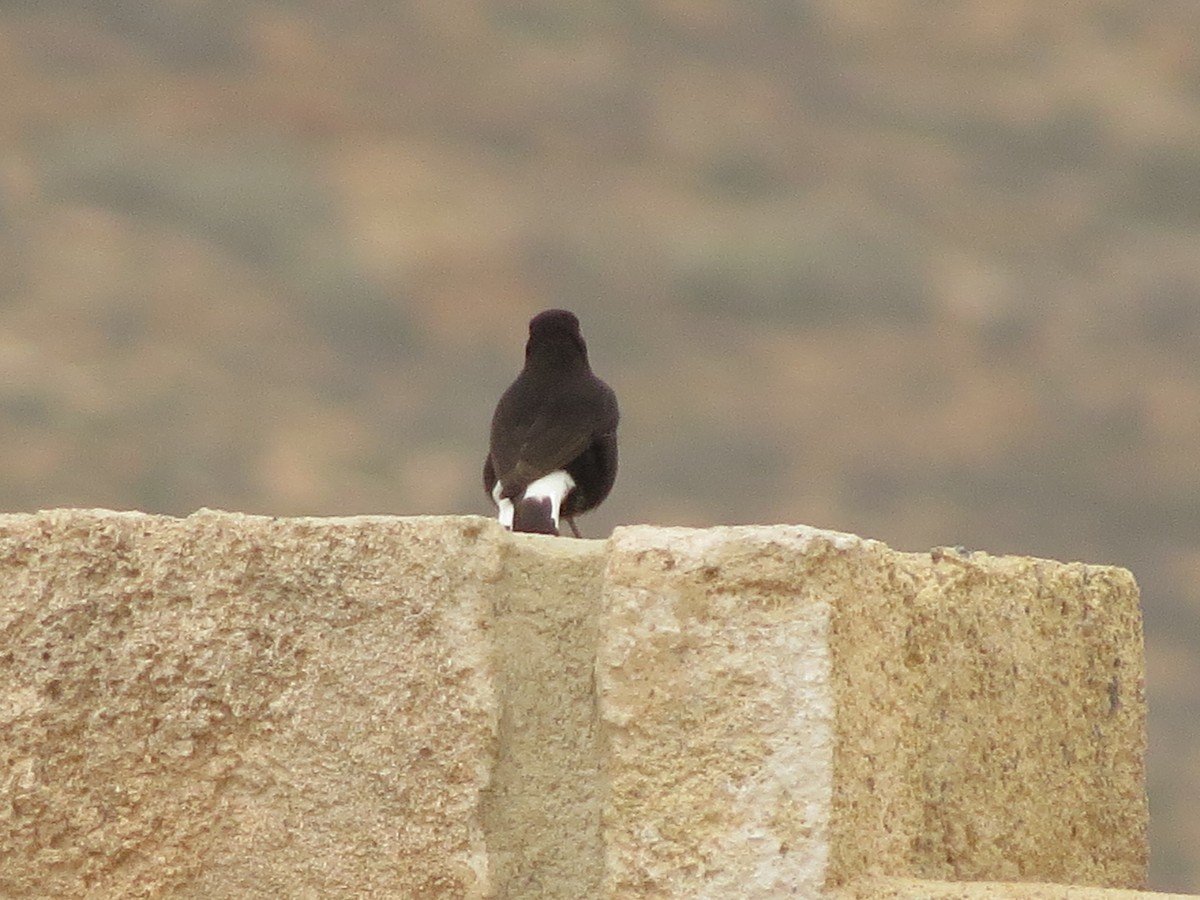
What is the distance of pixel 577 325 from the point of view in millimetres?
5574

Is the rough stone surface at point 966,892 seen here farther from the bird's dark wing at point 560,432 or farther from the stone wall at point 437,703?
the bird's dark wing at point 560,432

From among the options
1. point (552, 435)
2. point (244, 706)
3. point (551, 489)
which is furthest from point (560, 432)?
point (244, 706)

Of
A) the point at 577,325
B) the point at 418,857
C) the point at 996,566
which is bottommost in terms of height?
the point at 418,857

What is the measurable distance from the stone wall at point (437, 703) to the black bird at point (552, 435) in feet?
5.48

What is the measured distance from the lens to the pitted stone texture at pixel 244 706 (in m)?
3.28

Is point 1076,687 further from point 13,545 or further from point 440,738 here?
point 13,545

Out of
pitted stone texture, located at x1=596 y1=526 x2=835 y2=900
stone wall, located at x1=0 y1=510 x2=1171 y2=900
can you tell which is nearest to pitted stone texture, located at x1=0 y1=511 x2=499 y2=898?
stone wall, located at x1=0 y1=510 x2=1171 y2=900

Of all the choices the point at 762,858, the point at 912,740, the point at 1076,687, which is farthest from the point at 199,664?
the point at 1076,687

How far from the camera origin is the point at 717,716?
3.18 m

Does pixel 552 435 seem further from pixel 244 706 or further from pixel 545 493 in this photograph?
pixel 244 706

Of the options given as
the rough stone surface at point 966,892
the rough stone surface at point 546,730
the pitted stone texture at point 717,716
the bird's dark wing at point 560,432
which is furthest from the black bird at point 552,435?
the rough stone surface at point 966,892

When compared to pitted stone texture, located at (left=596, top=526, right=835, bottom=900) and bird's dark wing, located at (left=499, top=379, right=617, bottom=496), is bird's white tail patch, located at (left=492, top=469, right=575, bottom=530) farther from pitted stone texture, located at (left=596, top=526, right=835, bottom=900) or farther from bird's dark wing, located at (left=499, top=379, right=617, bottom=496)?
pitted stone texture, located at (left=596, top=526, right=835, bottom=900)

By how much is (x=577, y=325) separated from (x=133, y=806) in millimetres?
2501

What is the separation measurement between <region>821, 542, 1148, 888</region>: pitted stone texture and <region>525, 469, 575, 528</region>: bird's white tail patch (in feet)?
5.57
